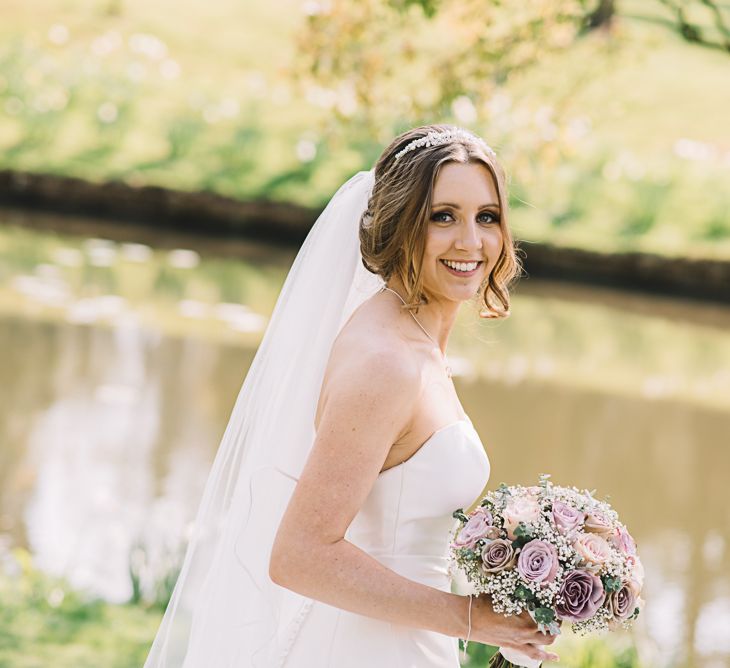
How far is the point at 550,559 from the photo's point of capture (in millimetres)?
2242

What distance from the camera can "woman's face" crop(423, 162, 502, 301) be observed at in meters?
2.42

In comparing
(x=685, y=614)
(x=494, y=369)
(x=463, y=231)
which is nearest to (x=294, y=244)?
(x=494, y=369)

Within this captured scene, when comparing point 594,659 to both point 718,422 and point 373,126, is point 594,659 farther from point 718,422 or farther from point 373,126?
point 718,422

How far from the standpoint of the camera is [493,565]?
2.26 meters

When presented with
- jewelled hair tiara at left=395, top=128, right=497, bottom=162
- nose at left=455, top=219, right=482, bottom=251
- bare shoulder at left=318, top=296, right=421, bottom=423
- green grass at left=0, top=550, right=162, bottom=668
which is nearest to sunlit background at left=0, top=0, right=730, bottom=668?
green grass at left=0, top=550, right=162, bottom=668

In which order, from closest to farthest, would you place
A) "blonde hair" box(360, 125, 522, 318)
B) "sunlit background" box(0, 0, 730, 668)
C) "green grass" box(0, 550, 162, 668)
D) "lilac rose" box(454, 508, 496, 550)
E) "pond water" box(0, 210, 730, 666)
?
1. "lilac rose" box(454, 508, 496, 550)
2. "blonde hair" box(360, 125, 522, 318)
3. "green grass" box(0, 550, 162, 668)
4. "sunlit background" box(0, 0, 730, 668)
5. "pond water" box(0, 210, 730, 666)

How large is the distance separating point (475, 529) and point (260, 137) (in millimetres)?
14714

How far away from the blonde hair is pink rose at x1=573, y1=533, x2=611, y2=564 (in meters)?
0.54

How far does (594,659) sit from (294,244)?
36.1 ft

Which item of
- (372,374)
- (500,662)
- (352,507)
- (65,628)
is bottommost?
(65,628)

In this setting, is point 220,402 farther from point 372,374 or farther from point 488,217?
point 372,374

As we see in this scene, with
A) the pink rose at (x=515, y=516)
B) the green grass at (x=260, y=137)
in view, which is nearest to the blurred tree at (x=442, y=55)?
the pink rose at (x=515, y=516)

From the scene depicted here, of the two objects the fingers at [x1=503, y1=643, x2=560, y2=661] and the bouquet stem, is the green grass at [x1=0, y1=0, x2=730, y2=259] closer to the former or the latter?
the bouquet stem

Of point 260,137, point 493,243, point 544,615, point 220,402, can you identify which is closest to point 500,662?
point 544,615
